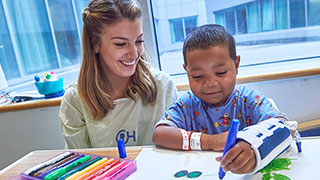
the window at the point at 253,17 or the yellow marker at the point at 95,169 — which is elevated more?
the window at the point at 253,17

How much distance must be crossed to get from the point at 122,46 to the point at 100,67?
177mm

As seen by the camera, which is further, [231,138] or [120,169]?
[120,169]

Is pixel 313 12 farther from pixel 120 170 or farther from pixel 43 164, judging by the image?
pixel 43 164

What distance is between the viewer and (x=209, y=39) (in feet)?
2.30

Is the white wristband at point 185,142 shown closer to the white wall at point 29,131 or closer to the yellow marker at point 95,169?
the yellow marker at point 95,169

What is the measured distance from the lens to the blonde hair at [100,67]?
2.89ft

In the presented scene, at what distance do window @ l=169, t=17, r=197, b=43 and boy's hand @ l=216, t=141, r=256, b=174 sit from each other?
99 centimetres

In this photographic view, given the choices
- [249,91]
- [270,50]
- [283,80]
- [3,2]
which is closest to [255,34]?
[270,50]

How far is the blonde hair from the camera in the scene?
2.89ft

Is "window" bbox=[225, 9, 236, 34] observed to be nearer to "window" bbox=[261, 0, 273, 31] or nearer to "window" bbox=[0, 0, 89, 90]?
"window" bbox=[261, 0, 273, 31]

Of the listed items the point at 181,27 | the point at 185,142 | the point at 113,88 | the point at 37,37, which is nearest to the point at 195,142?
the point at 185,142

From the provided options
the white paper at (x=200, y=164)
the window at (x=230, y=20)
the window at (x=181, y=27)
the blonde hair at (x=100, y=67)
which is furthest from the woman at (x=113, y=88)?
the window at (x=230, y=20)

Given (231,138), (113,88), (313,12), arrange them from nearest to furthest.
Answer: (231,138), (113,88), (313,12)

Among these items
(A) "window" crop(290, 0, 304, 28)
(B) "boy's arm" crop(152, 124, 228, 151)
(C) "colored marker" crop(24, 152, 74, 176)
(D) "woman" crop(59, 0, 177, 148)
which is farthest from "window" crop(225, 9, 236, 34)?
(C) "colored marker" crop(24, 152, 74, 176)
